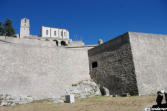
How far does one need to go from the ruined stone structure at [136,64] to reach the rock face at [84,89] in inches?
52.8

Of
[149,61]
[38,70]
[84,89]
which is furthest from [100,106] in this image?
[38,70]

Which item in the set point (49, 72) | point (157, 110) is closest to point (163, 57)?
point (157, 110)

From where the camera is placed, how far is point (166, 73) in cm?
1328

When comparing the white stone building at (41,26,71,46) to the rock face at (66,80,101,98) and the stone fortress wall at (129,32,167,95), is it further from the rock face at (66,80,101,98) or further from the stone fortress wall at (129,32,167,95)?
the stone fortress wall at (129,32,167,95)

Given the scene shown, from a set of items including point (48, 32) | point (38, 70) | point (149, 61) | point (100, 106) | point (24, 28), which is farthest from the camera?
point (48, 32)

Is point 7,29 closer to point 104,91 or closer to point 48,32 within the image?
point 48,32

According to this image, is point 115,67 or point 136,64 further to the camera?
point 115,67

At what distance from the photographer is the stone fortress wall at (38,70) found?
12.4 meters

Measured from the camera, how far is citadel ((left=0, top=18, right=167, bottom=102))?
40.6ft

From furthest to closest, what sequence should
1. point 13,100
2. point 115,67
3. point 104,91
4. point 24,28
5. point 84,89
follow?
point 24,28, point 84,89, point 104,91, point 115,67, point 13,100

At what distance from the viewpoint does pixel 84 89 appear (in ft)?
50.3

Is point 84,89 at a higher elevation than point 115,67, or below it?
below

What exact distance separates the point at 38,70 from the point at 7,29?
1409 inches

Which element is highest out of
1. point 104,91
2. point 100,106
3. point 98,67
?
point 98,67
